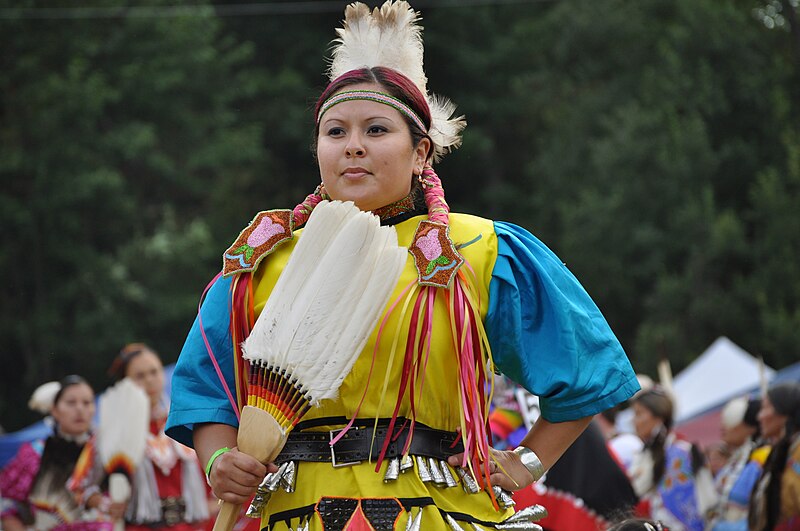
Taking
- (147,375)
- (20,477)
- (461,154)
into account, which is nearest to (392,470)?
(147,375)

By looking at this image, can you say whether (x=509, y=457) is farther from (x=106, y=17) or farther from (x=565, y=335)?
(x=106, y=17)

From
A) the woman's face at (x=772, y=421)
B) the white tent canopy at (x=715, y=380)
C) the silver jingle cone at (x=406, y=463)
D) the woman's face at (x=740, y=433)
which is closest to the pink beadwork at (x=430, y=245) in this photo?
the silver jingle cone at (x=406, y=463)

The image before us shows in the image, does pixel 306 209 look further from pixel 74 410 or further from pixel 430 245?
pixel 74 410

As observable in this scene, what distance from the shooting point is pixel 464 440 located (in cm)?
259

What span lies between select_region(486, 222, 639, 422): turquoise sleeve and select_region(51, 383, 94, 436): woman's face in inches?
187

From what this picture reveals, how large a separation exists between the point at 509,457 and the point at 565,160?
68.1 ft

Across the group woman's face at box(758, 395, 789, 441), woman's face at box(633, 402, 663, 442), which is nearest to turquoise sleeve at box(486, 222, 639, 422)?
woman's face at box(758, 395, 789, 441)

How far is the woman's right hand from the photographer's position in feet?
8.21

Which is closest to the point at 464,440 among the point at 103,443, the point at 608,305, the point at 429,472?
the point at 429,472

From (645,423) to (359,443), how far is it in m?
5.16

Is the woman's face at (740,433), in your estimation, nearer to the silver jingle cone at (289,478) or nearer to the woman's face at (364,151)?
the woman's face at (364,151)

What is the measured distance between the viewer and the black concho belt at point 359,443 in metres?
2.60

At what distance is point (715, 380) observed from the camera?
1204cm

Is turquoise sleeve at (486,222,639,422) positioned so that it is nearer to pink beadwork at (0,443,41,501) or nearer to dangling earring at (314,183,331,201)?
dangling earring at (314,183,331,201)
